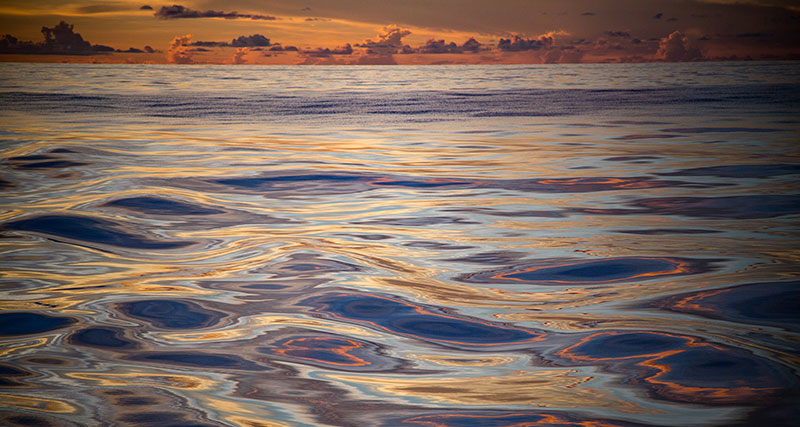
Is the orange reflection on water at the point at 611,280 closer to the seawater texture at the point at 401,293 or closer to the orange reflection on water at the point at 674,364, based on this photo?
the seawater texture at the point at 401,293

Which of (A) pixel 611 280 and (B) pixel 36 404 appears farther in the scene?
(A) pixel 611 280

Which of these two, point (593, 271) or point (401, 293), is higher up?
point (593, 271)

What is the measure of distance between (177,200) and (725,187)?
8.59 m

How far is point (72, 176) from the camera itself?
1188cm

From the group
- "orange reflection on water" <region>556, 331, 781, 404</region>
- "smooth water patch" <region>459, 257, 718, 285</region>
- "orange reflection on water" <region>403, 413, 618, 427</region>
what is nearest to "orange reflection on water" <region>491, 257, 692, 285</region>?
"smooth water patch" <region>459, 257, 718, 285</region>

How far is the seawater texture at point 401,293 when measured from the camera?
3387 mm

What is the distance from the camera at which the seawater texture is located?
339 centimetres

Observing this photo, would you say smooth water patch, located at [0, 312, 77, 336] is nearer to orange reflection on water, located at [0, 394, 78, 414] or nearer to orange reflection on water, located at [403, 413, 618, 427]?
orange reflection on water, located at [0, 394, 78, 414]

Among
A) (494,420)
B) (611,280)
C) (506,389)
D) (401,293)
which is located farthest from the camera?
(611,280)

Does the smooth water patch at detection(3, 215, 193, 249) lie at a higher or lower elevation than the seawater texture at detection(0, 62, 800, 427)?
lower

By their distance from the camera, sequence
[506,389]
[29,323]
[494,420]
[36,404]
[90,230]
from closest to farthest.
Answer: [494,420], [36,404], [506,389], [29,323], [90,230]

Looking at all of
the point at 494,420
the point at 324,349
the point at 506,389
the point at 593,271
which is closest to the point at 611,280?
the point at 593,271

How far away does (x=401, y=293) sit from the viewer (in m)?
5.36

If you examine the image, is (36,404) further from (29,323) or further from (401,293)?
(401,293)
